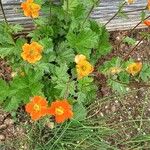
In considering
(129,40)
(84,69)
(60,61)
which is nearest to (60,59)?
(60,61)

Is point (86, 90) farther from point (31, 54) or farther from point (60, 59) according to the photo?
point (31, 54)

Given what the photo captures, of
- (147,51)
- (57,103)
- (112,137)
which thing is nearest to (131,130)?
(112,137)

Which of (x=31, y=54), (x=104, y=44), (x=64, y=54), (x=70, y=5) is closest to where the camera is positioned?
(x=31, y=54)

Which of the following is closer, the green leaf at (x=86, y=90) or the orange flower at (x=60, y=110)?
the orange flower at (x=60, y=110)

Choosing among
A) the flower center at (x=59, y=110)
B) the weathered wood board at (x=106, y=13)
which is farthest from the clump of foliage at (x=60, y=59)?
the flower center at (x=59, y=110)

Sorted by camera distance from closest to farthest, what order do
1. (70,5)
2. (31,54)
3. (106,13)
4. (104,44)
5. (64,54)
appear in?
(31,54)
(70,5)
(64,54)
(104,44)
(106,13)

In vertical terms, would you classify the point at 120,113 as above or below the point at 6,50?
below

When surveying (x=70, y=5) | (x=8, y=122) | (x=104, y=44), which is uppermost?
(x=70, y=5)

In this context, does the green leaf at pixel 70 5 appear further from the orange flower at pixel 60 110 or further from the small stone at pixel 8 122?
the small stone at pixel 8 122
